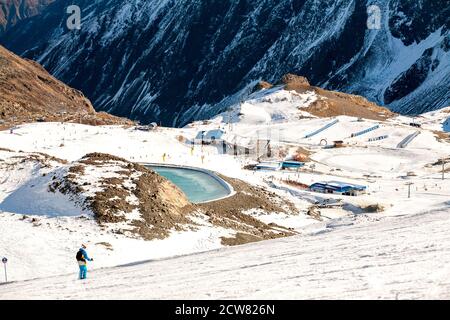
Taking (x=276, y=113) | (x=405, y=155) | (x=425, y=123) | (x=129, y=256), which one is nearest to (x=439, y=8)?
(x=425, y=123)

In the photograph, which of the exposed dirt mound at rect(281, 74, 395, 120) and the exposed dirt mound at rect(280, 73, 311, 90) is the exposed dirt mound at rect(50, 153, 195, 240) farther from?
the exposed dirt mound at rect(280, 73, 311, 90)

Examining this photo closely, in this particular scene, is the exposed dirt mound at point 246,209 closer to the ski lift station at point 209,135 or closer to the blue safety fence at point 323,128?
the ski lift station at point 209,135

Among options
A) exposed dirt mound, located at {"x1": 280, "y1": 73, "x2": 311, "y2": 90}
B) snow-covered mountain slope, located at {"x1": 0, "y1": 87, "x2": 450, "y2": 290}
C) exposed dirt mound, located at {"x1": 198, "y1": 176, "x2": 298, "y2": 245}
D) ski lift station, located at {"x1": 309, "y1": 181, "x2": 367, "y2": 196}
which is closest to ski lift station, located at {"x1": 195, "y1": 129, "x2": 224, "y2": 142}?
snow-covered mountain slope, located at {"x1": 0, "y1": 87, "x2": 450, "y2": 290}

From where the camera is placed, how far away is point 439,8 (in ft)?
636

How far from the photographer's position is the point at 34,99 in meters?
105

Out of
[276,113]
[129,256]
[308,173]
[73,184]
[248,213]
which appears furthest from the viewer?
[276,113]

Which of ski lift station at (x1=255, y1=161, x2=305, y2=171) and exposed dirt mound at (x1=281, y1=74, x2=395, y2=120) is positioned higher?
exposed dirt mound at (x1=281, y1=74, x2=395, y2=120)

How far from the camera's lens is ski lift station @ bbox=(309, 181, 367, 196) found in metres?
57.3

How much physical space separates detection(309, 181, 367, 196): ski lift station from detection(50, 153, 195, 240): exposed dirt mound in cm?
2211

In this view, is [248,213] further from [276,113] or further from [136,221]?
[276,113]

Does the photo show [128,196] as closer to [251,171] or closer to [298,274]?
[298,274]

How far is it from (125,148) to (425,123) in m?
72.7

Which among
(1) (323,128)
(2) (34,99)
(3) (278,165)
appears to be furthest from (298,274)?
(2) (34,99)

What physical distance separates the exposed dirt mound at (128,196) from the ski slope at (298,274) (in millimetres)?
7483
